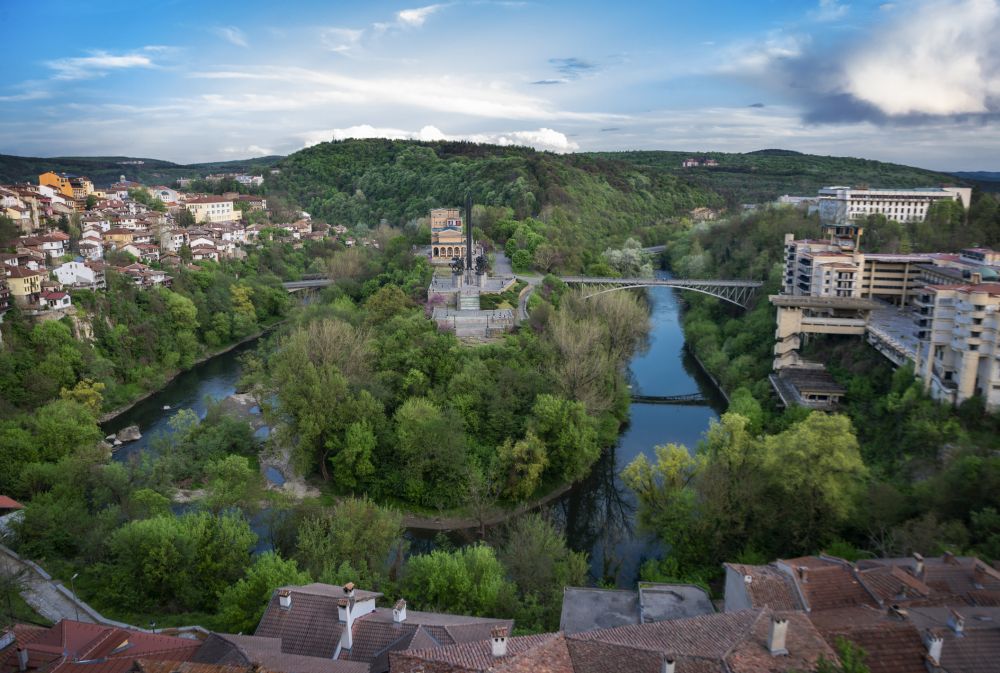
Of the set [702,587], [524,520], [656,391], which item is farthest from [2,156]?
[702,587]

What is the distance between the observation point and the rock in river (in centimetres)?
2493

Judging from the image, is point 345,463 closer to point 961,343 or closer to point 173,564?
point 173,564

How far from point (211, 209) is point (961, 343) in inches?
2316

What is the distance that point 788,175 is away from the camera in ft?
318

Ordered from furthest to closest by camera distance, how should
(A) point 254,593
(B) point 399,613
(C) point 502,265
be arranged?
(C) point 502,265 → (A) point 254,593 → (B) point 399,613

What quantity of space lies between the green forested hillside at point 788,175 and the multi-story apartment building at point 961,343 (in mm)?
61607

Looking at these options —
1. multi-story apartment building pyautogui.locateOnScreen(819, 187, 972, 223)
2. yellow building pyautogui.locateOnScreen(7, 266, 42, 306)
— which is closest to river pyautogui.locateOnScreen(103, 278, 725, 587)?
yellow building pyautogui.locateOnScreen(7, 266, 42, 306)

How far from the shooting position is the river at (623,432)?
711 inches

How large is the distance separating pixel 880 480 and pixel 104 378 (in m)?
28.9

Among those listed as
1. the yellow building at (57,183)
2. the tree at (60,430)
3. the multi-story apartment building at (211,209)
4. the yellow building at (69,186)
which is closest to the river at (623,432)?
the tree at (60,430)

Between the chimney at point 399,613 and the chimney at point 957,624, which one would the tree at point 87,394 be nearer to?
the chimney at point 399,613

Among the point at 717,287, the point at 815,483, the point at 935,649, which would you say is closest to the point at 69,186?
the point at 717,287

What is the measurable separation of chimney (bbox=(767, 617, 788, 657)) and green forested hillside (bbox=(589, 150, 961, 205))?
257ft

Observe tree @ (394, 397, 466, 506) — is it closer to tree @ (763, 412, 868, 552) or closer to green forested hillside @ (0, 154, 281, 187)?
tree @ (763, 412, 868, 552)
